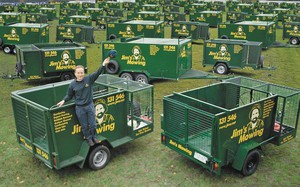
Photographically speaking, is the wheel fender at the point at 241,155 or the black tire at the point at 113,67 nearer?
the wheel fender at the point at 241,155

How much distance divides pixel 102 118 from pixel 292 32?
83.2ft

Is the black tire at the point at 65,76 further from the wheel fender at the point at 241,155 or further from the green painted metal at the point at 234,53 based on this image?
the wheel fender at the point at 241,155

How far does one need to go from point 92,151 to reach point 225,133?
3409 mm

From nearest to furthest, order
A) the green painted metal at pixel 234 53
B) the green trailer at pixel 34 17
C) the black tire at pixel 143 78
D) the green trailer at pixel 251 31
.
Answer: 1. the black tire at pixel 143 78
2. the green painted metal at pixel 234 53
3. the green trailer at pixel 251 31
4. the green trailer at pixel 34 17

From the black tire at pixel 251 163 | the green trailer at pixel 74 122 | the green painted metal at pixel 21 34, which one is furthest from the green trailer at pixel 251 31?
the black tire at pixel 251 163

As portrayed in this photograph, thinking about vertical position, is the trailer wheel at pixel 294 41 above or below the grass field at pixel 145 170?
above

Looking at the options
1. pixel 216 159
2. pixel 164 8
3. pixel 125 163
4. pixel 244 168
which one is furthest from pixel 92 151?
pixel 164 8

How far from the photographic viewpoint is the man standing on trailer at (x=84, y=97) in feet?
27.7

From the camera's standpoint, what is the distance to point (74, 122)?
862 centimetres

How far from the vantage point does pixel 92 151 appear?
9055mm

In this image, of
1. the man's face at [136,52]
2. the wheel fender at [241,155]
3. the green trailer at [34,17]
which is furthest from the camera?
the green trailer at [34,17]

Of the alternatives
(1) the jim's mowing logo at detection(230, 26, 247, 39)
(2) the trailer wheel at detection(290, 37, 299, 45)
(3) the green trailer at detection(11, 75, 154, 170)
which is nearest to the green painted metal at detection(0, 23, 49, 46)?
(1) the jim's mowing logo at detection(230, 26, 247, 39)

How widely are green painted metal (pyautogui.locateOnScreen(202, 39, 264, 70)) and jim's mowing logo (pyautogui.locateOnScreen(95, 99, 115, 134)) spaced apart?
1167 cm

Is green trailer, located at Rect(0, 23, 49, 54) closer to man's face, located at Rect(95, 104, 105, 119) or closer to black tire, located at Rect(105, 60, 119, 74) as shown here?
black tire, located at Rect(105, 60, 119, 74)
